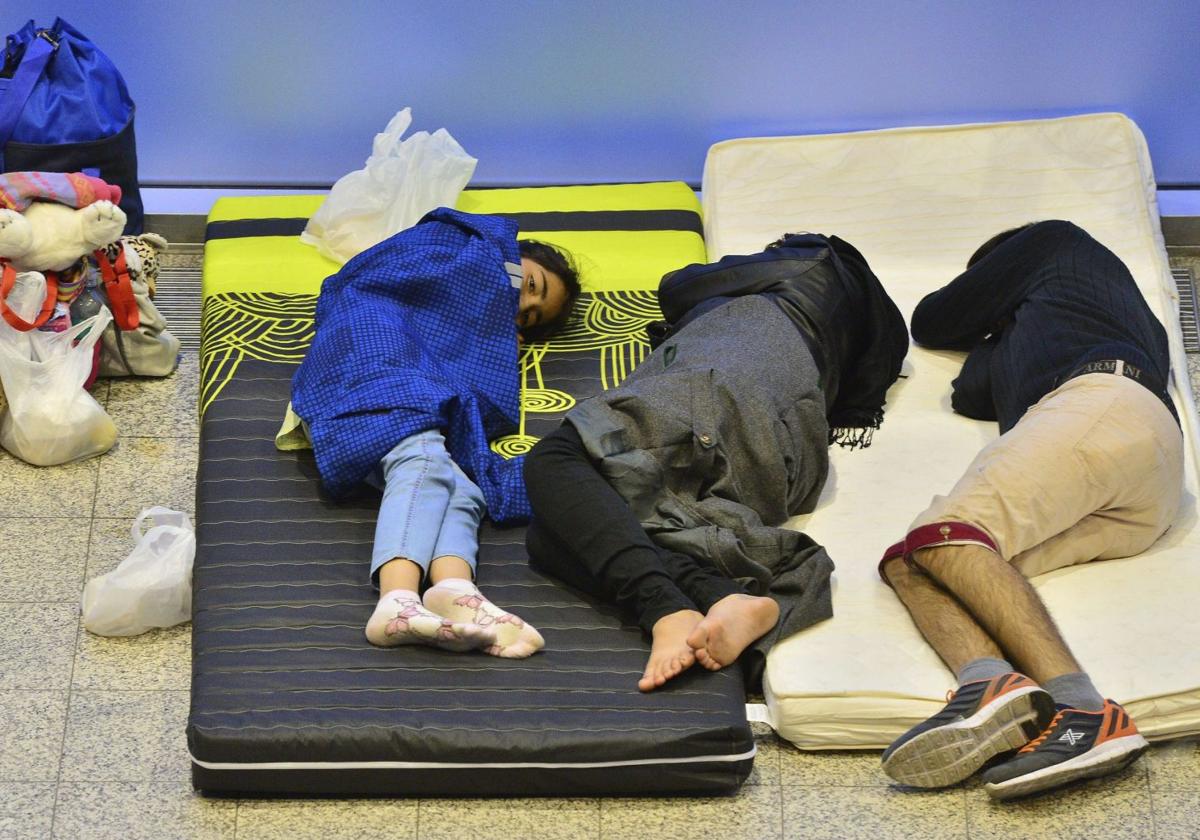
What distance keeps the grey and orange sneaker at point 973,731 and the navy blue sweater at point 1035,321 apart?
2.31ft

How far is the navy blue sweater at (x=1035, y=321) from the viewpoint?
9.61 ft

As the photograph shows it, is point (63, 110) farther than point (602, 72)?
No

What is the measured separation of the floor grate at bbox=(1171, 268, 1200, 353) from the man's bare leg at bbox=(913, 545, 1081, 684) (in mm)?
1167


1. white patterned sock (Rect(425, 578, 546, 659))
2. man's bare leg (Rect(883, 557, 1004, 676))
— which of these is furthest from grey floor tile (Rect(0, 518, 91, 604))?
man's bare leg (Rect(883, 557, 1004, 676))

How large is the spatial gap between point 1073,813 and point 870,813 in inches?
11.8

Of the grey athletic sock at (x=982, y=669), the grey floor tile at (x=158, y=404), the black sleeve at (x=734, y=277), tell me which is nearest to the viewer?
the grey athletic sock at (x=982, y=669)

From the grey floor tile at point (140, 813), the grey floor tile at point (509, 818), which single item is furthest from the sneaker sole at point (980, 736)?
the grey floor tile at point (140, 813)

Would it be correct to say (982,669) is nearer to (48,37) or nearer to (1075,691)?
(1075,691)

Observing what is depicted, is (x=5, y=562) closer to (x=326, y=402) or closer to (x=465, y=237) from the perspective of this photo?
(x=326, y=402)

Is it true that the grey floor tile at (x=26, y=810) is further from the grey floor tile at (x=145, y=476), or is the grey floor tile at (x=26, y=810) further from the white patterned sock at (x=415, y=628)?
A: the grey floor tile at (x=145, y=476)

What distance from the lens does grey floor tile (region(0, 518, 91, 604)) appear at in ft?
9.61

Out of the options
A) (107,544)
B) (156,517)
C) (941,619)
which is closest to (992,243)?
(941,619)

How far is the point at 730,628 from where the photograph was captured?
2498mm

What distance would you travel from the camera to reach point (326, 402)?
291cm
